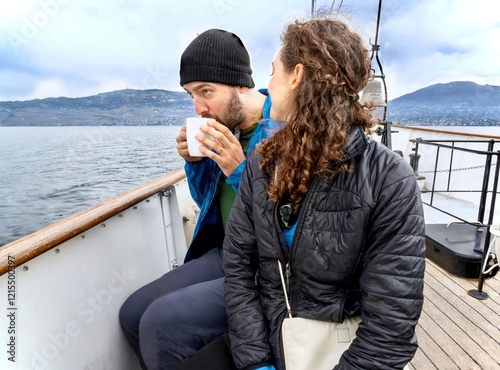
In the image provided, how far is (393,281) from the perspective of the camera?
684 millimetres

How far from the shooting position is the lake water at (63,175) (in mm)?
7328

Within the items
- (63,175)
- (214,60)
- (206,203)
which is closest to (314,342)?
(206,203)

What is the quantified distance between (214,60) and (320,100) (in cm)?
62

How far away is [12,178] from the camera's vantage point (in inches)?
475

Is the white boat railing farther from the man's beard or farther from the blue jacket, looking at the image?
the man's beard

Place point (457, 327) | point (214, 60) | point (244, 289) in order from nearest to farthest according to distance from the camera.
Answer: point (244, 289) < point (214, 60) < point (457, 327)

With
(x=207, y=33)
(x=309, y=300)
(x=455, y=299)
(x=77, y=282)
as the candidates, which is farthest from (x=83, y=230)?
(x=455, y=299)

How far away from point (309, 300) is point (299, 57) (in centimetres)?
56

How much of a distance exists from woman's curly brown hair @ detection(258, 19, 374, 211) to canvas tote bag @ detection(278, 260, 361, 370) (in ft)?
0.92

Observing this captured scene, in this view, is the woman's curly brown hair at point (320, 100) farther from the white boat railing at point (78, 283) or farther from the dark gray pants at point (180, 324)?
the white boat railing at point (78, 283)

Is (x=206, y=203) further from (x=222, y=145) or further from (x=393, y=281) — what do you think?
(x=393, y=281)

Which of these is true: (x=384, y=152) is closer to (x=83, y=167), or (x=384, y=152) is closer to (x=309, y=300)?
(x=309, y=300)

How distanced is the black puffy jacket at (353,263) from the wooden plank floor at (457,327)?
0.77 m

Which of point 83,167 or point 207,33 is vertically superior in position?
point 207,33
